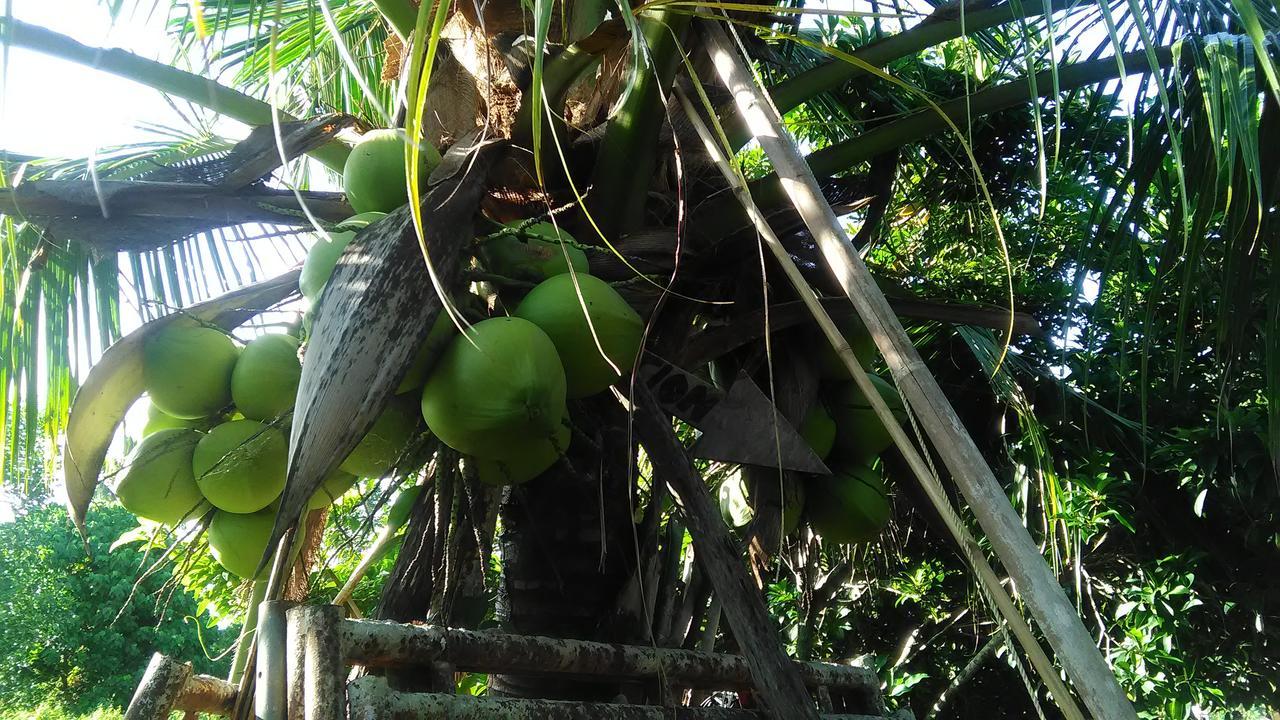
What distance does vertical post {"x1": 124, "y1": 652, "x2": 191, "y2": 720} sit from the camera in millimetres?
799

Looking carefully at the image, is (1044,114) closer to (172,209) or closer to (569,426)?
(569,426)

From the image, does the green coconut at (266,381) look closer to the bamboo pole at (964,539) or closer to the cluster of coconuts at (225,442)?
the cluster of coconuts at (225,442)

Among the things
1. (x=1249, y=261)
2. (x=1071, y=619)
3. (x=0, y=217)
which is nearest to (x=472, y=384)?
(x=1071, y=619)

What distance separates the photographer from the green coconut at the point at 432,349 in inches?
40.8

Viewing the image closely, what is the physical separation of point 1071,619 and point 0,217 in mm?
1850

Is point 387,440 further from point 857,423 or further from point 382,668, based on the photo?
point 857,423

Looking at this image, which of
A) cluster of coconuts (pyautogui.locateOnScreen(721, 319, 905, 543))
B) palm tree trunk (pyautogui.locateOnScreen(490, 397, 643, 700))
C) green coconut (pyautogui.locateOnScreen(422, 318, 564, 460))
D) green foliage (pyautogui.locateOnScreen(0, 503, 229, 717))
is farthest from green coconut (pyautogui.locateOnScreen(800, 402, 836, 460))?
green foliage (pyautogui.locateOnScreen(0, 503, 229, 717))

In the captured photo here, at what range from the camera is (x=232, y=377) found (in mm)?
1200

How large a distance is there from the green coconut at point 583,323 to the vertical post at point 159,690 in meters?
0.49

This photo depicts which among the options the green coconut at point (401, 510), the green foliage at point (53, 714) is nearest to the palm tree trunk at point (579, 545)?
the green coconut at point (401, 510)

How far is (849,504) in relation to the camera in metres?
1.55

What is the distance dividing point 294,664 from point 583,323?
475 mm

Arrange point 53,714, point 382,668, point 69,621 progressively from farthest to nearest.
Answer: point 53,714 → point 69,621 → point 382,668

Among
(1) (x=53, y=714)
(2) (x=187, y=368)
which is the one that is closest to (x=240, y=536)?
(2) (x=187, y=368)
